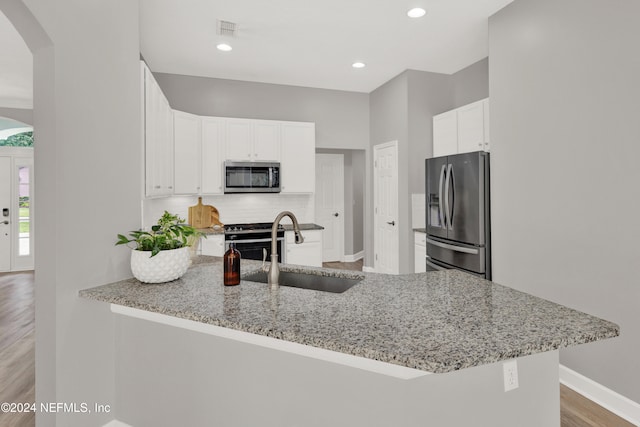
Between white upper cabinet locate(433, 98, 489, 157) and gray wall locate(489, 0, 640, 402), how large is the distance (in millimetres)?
464


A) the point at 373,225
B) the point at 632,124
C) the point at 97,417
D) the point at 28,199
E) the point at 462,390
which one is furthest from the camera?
the point at 28,199

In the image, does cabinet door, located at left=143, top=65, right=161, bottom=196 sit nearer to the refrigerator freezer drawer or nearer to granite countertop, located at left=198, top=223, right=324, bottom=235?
granite countertop, located at left=198, top=223, right=324, bottom=235

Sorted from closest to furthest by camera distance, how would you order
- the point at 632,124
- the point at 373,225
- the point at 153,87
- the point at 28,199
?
the point at 632,124, the point at 153,87, the point at 373,225, the point at 28,199

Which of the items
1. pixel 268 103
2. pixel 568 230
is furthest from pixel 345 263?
pixel 568 230

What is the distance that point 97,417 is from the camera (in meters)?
1.83

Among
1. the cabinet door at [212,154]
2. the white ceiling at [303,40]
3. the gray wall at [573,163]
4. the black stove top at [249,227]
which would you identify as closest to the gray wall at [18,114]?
the white ceiling at [303,40]

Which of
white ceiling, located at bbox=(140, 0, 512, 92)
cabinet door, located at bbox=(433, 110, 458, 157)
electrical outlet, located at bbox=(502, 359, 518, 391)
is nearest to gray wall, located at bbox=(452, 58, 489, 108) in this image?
white ceiling, located at bbox=(140, 0, 512, 92)

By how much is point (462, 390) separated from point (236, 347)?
88 centimetres

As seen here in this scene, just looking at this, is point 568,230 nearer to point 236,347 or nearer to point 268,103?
point 236,347

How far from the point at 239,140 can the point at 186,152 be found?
717 millimetres

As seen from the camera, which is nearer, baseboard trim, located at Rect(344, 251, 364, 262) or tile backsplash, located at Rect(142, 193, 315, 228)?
tile backsplash, located at Rect(142, 193, 315, 228)

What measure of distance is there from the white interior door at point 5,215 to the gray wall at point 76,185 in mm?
6026

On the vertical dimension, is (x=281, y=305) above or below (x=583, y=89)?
below

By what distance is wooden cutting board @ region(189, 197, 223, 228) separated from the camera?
4699mm
